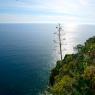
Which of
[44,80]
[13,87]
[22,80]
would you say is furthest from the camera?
[22,80]

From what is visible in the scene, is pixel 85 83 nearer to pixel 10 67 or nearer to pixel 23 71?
pixel 23 71

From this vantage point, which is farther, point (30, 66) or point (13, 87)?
point (30, 66)

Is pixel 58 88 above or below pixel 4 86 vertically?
above

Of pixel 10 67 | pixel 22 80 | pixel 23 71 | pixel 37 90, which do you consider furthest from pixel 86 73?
pixel 10 67

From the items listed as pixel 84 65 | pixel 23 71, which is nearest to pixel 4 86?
pixel 23 71

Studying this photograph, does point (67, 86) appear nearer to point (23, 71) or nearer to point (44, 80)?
point (44, 80)

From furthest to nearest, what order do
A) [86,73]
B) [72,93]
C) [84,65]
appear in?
1. [84,65]
2. [86,73]
3. [72,93]

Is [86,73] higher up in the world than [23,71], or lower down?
higher up

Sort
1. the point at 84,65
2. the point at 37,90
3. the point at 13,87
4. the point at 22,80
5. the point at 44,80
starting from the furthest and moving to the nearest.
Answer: the point at 22,80, the point at 44,80, the point at 13,87, the point at 37,90, the point at 84,65

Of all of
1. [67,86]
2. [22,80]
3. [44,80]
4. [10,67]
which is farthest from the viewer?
[10,67]
